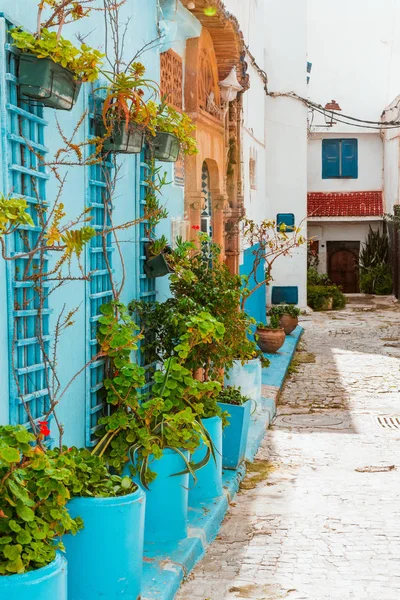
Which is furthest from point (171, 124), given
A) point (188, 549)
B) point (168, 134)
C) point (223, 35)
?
point (188, 549)

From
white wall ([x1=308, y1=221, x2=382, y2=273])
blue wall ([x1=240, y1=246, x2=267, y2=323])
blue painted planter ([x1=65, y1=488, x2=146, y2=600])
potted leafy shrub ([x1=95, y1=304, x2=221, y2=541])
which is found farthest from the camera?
white wall ([x1=308, y1=221, x2=382, y2=273])

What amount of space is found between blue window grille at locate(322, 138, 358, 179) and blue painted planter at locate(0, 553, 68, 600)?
27.2m

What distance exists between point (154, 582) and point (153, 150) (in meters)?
3.38

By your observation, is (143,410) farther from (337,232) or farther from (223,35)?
(337,232)

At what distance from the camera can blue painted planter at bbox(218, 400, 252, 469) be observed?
787 cm

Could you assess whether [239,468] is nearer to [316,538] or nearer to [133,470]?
[316,538]

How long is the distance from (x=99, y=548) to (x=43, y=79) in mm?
2422

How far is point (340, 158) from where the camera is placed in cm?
2983

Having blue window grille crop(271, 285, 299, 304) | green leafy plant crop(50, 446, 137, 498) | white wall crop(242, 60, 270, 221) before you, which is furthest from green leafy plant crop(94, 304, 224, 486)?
blue window grille crop(271, 285, 299, 304)

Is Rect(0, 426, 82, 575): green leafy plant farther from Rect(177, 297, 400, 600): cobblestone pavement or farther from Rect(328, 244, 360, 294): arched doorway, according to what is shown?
Rect(328, 244, 360, 294): arched doorway

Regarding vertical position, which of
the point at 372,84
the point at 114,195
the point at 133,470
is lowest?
the point at 133,470

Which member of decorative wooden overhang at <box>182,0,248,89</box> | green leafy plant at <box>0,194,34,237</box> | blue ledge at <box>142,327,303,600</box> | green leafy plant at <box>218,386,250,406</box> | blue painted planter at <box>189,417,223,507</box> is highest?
decorative wooden overhang at <box>182,0,248,89</box>

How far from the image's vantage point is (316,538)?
21.1 feet

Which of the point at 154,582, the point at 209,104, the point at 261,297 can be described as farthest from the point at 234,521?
the point at 261,297
